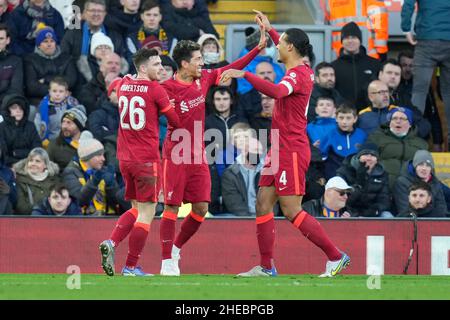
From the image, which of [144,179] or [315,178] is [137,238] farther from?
[315,178]

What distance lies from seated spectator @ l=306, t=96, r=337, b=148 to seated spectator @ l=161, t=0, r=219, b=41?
2.10m

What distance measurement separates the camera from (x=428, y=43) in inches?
696

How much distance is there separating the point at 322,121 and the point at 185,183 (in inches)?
168

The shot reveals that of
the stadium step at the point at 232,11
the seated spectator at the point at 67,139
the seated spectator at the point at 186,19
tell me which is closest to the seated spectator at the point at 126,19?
the seated spectator at the point at 186,19

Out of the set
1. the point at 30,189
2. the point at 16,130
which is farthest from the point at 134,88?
the point at 16,130

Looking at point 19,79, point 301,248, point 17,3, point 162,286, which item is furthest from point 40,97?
point 162,286

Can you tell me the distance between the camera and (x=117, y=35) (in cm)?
1762

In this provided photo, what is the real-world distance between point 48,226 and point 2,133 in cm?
202

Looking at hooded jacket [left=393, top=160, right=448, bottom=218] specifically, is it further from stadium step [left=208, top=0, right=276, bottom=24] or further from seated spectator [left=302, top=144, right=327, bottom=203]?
stadium step [left=208, top=0, right=276, bottom=24]

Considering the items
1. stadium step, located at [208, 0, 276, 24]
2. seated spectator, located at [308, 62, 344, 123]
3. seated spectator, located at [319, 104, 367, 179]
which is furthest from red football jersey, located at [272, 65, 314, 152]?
stadium step, located at [208, 0, 276, 24]

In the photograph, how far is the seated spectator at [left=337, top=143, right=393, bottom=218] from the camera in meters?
15.4

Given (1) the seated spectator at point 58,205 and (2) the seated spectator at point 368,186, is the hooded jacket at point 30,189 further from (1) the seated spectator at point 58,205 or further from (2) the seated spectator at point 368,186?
(2) the seated spectator at point 368,186

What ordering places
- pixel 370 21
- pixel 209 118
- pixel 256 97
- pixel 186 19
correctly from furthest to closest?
pixel 370 21 → pixel 186 19 → pixel 256 97 → pixel 209 118

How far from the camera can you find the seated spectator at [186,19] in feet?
58.3
